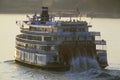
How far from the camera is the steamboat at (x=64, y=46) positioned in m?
77.4

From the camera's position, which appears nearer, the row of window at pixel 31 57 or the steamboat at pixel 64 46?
the steamboat at pixel 64 46

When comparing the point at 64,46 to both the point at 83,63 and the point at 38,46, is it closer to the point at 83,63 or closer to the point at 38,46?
the point at 83,63

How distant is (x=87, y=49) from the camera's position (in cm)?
7862

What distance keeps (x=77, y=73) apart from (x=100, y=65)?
4403mm

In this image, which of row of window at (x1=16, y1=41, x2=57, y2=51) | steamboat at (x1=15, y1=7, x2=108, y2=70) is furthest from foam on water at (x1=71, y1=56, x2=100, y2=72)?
row of window at (x1=16, y1=41, x2=57, y2=51)

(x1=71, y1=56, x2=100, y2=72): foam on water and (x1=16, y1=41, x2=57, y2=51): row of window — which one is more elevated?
(x1=16, y1=41, x2=57, y2=51): row of window

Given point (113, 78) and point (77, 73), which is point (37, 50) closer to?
point (77, 73)

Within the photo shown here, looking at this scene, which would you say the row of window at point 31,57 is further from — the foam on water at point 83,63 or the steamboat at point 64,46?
the foam on water at point 83,63

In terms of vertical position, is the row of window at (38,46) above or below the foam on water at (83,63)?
above

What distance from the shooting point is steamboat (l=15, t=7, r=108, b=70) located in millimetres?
77438

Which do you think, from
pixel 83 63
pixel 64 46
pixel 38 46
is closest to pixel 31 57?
pixel 38 46

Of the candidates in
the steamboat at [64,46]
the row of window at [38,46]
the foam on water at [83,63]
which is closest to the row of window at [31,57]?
the steamboat at [64,46]

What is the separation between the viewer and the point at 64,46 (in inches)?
3054

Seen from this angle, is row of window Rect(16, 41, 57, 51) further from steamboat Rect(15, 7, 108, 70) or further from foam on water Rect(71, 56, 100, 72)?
foam on water Rect(71, 56, 100, 72)
